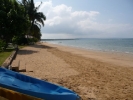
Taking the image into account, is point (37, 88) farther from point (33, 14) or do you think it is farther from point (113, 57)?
point (33, 14)

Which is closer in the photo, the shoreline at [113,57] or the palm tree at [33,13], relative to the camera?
the shoreline at [113,57]

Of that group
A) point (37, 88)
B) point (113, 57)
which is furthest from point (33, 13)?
point (37, 88)

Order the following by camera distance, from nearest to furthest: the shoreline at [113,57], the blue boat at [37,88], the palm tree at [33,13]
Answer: the blue boat at [37,88], the shoreline at [113,57], the palm tree at [33,13]

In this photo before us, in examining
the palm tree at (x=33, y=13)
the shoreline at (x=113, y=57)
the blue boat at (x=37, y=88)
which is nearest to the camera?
the blue boat at (x=37, y=88)

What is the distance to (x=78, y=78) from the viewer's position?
7426 millimetres

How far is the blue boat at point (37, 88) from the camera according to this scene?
11.3ft

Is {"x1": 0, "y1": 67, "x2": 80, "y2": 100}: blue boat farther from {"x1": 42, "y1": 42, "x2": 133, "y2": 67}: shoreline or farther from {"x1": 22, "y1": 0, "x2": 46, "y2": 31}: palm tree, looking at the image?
{"x1": 22, "y1": 0, "x2": 46, "y2": 31}: palm tree

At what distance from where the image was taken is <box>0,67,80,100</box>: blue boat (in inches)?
135

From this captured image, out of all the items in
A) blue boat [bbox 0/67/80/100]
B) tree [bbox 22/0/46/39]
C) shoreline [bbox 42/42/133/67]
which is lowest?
shoreline [bbox 42/42/133/67]

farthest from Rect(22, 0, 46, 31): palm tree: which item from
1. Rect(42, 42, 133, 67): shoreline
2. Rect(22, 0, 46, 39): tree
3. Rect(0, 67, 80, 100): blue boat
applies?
Rect(0, 67, 80, 100): blue boat

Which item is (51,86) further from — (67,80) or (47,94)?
(67,80)

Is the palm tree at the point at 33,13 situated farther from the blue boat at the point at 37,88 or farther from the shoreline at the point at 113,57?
the blue boat at the point at 37,88

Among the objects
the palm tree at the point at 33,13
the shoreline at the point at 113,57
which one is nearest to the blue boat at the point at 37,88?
the shoreline at the point at 113,57

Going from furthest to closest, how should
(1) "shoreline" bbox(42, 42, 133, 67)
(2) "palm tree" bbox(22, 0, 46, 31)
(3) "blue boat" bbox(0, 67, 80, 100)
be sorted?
1. (2) "palm tree" bbox(22, 0, 46, 31)
2. (1) "shoreline" bbox(42, 42, 133, 67)
3. (3) "blue boat" bbox(0, 67, 80, 100)
